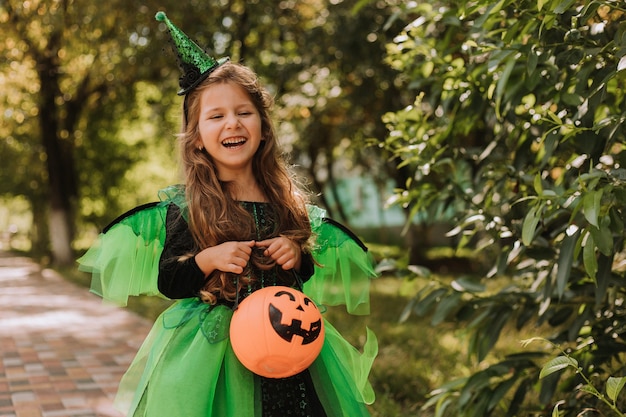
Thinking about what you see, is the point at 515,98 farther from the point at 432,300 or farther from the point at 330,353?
the point at 330,353

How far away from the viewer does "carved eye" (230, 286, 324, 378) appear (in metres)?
2.23

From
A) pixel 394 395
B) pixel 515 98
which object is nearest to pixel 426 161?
pixel 515 98

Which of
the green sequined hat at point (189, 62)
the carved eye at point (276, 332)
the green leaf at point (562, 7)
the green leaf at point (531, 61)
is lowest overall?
the carved eye at point (276, 332)

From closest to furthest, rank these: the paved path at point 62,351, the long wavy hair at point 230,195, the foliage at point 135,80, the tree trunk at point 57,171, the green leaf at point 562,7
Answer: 1. the green leaf at point 562,7
2. the long wavy hair at point 230,195
3. the paved path at point 62,351
4. the foliage at point 135,80
5. the tree trunk at point 57,171

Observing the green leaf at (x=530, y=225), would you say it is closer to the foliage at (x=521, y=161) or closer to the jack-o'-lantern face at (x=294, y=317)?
the foliage at (x=521, y=161)

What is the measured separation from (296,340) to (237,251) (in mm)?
320

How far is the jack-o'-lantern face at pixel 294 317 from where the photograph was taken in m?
2.24

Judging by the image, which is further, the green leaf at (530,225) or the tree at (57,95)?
the tree at (57,95)

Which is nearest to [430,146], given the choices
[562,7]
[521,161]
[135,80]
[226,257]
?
[521,161]

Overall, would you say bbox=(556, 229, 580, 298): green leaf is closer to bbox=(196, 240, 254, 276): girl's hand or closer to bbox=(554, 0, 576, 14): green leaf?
bbox=(554, 0, 576, 14): green leaf

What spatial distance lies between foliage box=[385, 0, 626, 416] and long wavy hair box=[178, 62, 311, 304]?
0.79 metres

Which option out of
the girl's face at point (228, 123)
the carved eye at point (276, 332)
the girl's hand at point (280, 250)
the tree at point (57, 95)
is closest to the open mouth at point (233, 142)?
the girl's face at point (228, 123)

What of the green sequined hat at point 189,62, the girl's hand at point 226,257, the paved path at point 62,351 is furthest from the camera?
the paved path at point 62,351

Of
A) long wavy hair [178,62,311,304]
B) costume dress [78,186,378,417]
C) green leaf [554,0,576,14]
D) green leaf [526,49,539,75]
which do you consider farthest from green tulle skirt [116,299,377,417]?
green leaf [554,0,576,14]
